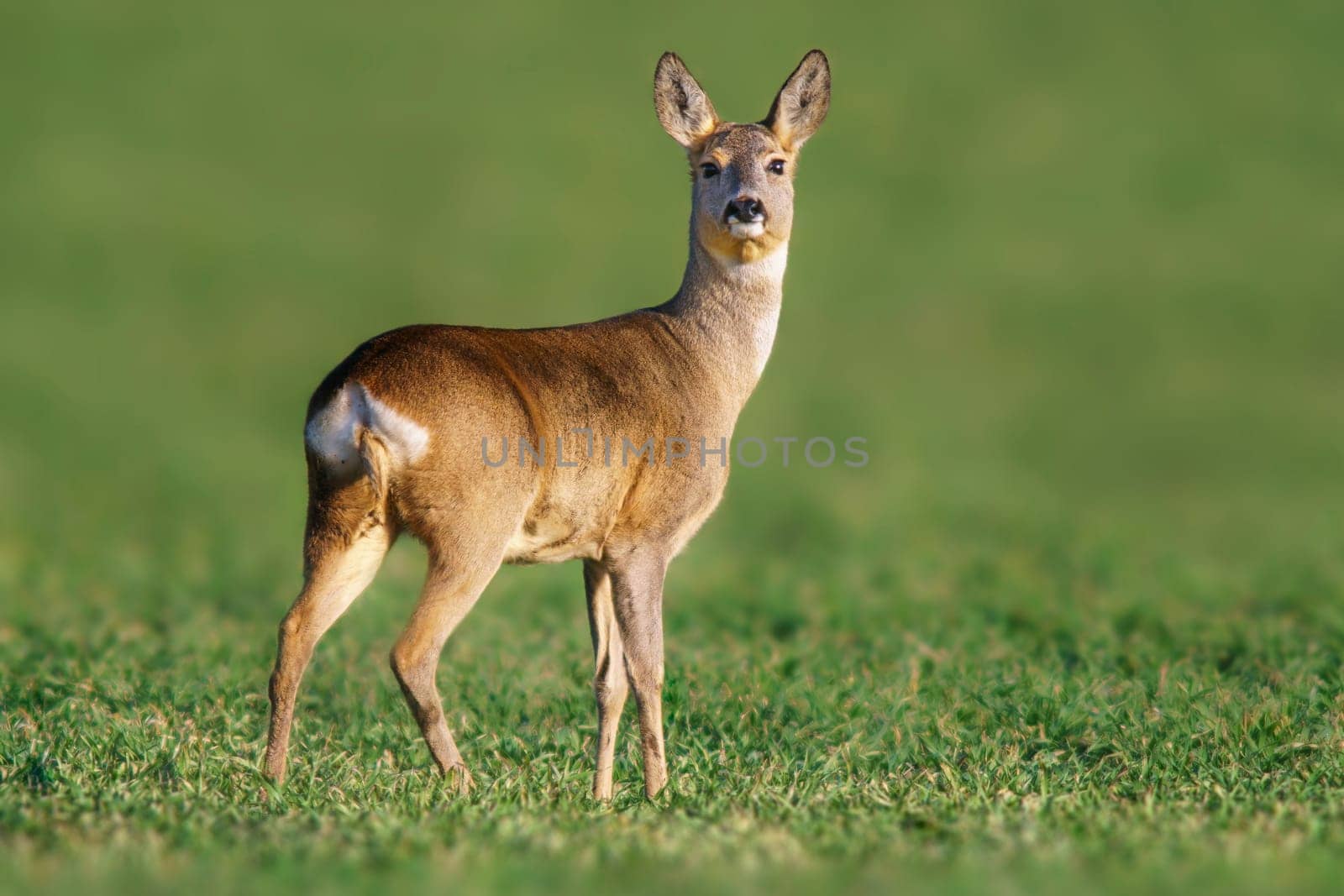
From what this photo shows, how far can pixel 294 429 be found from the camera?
63.6 ft

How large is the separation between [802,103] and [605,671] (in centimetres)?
287

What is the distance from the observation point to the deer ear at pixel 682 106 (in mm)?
7867

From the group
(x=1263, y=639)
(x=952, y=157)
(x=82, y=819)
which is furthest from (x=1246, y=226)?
(x=82, y=819)

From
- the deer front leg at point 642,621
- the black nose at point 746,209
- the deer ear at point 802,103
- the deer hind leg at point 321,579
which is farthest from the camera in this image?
the deer ear at point 802,103

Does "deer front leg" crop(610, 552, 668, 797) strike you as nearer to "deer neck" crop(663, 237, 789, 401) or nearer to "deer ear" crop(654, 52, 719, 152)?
"deer neck" crop(663, 237, 789, 401)

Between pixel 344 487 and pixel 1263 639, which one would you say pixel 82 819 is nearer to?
pixel 344 487

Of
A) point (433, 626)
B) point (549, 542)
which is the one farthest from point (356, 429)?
point (549, 542)

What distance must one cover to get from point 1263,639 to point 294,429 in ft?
42.8

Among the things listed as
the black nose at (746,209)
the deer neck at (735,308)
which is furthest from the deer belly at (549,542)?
the black nose at (746,209)

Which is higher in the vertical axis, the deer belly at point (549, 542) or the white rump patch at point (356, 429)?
the white rump patch at point (356, 429)

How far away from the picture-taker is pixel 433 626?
6105mm

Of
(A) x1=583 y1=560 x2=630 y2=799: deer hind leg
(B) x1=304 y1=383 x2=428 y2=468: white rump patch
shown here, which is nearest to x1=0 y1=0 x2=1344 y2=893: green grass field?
(A) x1=583 y1=560 x2=630 y2=799: deer hind leg

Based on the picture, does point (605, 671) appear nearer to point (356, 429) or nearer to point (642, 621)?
point (642, 621)

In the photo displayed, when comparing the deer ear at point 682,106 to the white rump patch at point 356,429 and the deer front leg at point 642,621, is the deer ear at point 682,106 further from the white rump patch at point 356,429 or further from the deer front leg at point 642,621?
the white rump patch at point 356,429
